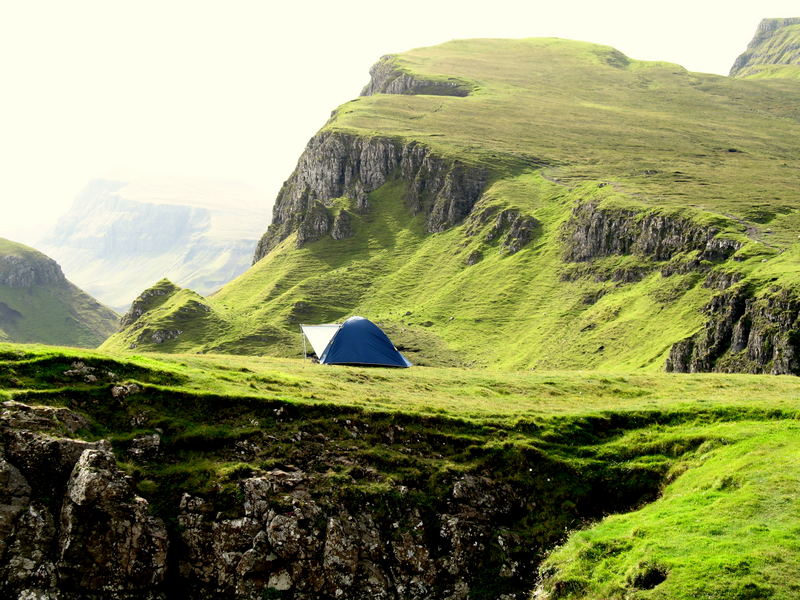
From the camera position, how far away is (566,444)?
33094mm

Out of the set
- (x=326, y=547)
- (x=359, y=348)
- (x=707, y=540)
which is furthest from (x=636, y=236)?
(x=326, y=547)

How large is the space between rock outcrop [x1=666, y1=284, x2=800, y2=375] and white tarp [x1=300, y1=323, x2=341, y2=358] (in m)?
50.8

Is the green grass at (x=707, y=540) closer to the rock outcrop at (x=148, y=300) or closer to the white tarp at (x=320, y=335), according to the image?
the white tarp at (x=320, y=335)

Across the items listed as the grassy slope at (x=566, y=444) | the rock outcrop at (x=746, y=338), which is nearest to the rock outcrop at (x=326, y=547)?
the grassy slope at (x=566, y=444)

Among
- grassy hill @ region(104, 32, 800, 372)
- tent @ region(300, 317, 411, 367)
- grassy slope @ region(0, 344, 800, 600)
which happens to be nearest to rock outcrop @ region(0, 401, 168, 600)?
grassy slope @ region(0, 344, 800, 600)

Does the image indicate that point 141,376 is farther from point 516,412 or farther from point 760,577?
point 760,577

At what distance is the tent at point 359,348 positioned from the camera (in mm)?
57406

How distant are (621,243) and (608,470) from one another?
112 metres

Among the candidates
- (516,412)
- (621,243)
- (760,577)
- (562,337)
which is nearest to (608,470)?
(516,412)

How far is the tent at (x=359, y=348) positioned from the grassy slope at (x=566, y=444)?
14578mm

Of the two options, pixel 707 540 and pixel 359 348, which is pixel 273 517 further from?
pixel 359 348

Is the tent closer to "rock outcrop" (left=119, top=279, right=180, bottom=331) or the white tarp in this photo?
the white tarp

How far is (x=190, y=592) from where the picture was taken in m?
25.3

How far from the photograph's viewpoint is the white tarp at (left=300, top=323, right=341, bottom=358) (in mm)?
61300
